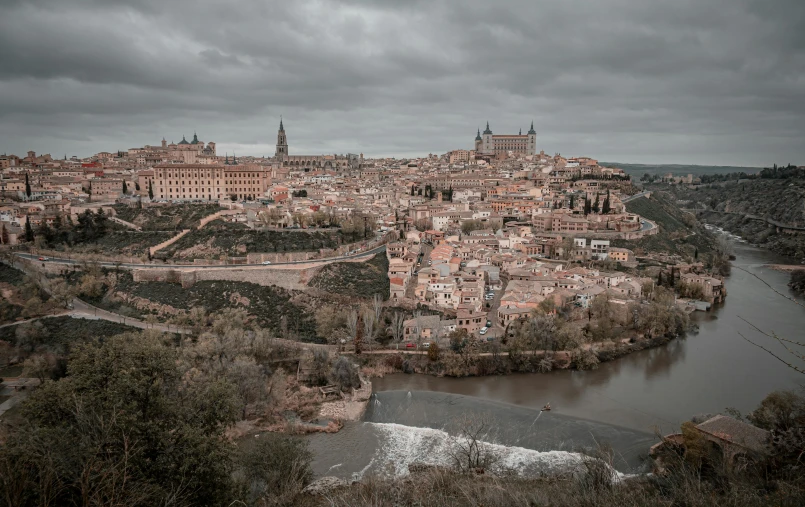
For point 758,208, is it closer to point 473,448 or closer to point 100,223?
point 473,448

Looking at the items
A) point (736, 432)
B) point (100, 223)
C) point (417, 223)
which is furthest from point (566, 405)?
point (100, 223)

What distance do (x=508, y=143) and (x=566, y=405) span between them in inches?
2444

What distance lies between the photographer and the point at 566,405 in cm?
1359

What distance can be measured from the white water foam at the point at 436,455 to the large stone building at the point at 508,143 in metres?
61.1

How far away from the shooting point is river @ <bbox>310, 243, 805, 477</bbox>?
37.2 feet

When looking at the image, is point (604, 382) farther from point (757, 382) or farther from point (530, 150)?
point (530, 150)

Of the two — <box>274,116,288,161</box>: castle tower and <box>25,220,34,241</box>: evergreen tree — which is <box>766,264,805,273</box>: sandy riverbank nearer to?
<box>25,220,34,241</box>: evergreen tree

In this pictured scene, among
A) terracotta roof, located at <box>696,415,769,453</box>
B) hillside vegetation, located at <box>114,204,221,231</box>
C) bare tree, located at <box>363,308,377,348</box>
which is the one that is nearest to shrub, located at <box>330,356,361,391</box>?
bare tree, located at <box>363,308,377,348</box>

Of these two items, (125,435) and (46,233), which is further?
(46,233)

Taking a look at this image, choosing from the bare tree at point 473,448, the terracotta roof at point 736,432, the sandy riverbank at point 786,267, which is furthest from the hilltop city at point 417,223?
the terracotta roof at point 736,432

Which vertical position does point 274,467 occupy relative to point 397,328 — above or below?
below

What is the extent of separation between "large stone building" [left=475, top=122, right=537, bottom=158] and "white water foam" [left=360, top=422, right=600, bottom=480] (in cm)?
6114

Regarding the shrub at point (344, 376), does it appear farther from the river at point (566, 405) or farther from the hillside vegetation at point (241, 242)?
the hillside vegetation at point (241, 242)

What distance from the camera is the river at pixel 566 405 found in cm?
1134
